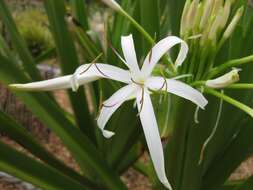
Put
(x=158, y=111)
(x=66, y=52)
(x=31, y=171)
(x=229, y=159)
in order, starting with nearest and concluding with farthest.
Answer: (x=158, y=111)
(x=31, y=171)
(x=229, y=159)
(x=66, y=52)

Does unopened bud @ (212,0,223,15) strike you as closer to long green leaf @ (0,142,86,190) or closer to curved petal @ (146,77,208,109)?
curved petal @ (146,77,208,109)

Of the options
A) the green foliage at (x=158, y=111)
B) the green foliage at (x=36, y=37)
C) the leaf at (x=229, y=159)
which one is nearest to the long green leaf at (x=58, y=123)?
the green foliage at (x=158, y=111)

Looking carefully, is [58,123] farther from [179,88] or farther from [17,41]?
[179,88]

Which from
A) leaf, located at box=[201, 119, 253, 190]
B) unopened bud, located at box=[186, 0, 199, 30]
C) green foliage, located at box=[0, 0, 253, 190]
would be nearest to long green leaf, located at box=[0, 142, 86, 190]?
green foliage, located at box=[0, 0, 253, 190]

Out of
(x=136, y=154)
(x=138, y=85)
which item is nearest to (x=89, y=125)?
(x=136, y=154)

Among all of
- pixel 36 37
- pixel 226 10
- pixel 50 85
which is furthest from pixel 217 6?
pixel 36 37

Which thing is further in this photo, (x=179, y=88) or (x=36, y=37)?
(x=36, y=37)

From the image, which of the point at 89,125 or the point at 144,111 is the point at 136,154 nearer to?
the point at 89,125
